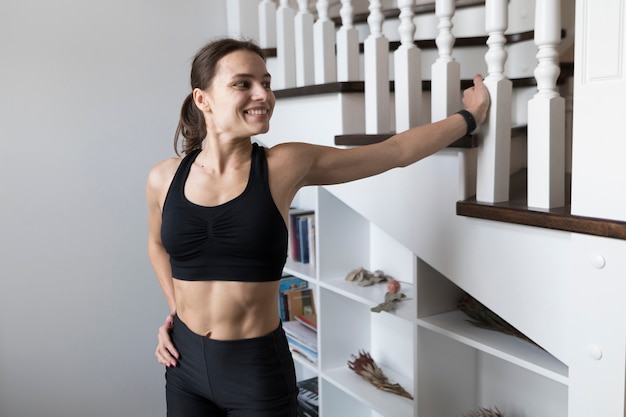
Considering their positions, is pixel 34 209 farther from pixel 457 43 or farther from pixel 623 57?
pixel 623 57

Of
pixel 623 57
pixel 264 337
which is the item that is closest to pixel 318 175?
pixel 264 337

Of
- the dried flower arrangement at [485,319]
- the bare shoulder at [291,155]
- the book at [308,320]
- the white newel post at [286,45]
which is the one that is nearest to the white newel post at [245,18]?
the white newel post at [286,45]

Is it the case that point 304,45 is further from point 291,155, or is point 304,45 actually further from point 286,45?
point 291,155

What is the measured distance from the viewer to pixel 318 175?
161 centimetres

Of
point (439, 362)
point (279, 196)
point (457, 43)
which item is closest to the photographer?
point (279, 196)

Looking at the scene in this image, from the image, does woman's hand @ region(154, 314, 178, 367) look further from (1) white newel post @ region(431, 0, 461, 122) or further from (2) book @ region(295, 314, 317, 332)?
(2) book @ region(295, 314, 317, 332)

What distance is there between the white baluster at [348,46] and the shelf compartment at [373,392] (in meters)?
1.14

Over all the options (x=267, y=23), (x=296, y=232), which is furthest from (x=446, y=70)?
(x=296, y=232)

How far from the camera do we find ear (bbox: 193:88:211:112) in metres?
1.61

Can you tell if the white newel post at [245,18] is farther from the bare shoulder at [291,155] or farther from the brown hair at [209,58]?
the bare shoulder at [291,155]

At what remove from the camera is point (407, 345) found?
2.53 meters

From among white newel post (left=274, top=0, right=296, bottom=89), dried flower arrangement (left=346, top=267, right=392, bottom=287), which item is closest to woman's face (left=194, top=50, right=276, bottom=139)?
white newel post (left=274, top=0, right=296, bottom=89)

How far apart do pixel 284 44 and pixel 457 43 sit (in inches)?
26.4

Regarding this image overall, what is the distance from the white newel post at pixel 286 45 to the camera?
2539 millimetres
